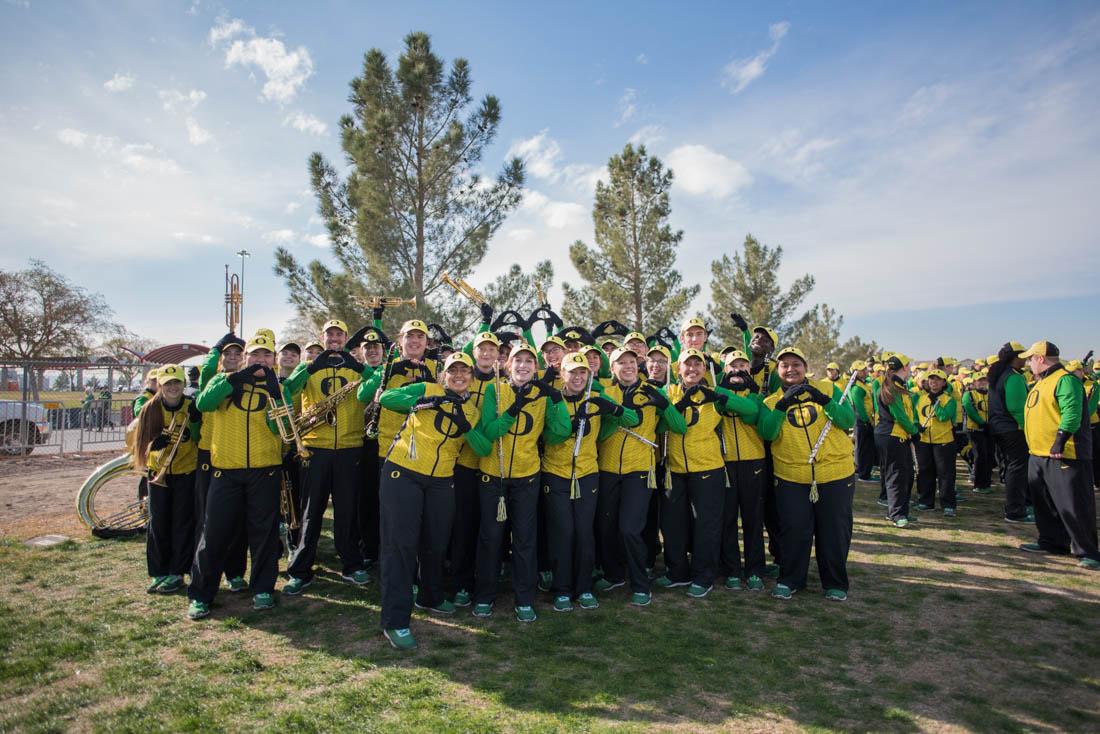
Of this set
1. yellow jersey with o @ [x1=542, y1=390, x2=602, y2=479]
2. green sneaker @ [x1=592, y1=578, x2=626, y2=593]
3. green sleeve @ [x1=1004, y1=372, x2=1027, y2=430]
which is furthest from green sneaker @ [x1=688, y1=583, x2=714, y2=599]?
green sleeve @ [x1=1004, y1=372, x2=1027, y2=430]

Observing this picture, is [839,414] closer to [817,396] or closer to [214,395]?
[817,396]

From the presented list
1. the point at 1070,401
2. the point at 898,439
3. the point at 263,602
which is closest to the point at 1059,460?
the point at 1070,401

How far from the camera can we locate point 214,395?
5055 millimetres

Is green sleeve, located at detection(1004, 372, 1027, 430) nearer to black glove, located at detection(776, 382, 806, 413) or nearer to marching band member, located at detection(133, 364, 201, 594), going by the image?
black glove, located at detection(776, 382, 806, 413)

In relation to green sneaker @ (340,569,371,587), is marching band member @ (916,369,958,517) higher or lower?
higher

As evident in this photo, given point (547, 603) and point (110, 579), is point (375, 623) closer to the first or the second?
point (547, 603)

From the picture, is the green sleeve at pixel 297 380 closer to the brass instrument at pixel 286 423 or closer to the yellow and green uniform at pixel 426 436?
the brass instrument at pixel 286 423

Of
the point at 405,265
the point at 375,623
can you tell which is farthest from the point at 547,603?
the point at 405,265

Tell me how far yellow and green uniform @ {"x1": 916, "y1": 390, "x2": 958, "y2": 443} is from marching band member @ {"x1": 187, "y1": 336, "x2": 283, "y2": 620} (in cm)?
942

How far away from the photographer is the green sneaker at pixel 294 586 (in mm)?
5641

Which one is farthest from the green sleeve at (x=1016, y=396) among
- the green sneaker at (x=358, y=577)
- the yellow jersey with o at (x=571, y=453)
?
the green sneaker at (x=358, y=577)

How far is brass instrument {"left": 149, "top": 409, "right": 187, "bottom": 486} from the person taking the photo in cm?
556

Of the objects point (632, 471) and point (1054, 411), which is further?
point (1054, 411)

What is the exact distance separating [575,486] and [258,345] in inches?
125
